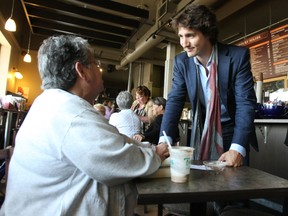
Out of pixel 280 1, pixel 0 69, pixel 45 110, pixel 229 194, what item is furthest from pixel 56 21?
pixel 229 194

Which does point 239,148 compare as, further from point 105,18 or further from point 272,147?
point 105,18

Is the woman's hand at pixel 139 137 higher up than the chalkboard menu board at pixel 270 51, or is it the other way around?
the chalkboard menu board at pixel 270 51

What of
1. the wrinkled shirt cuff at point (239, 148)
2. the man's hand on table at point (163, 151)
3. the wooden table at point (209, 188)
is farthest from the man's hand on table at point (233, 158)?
the man's hand on table at point (163, 151)

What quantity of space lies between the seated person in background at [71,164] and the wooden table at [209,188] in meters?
0.07

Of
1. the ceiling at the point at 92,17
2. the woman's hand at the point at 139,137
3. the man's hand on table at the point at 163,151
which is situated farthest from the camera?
the ceiling at the point at 92,17

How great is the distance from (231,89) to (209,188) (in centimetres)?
75

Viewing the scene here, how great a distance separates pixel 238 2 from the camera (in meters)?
4.25

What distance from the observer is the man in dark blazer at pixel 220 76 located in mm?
1271

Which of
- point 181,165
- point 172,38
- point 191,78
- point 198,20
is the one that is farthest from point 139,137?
point 172,38

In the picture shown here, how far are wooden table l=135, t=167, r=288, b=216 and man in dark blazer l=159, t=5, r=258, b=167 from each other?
325 mm

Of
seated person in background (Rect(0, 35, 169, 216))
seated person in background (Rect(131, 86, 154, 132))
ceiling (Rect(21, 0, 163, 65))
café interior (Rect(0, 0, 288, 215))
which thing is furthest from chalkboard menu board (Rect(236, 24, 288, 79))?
seated person in background (Rect(0, 35, 169, 216))

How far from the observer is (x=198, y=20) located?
4.36 feet

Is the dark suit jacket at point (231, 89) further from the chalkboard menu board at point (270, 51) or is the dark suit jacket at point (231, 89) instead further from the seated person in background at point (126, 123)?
the chalkboard menu board at point (270, 51)

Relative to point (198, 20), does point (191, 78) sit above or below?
below
